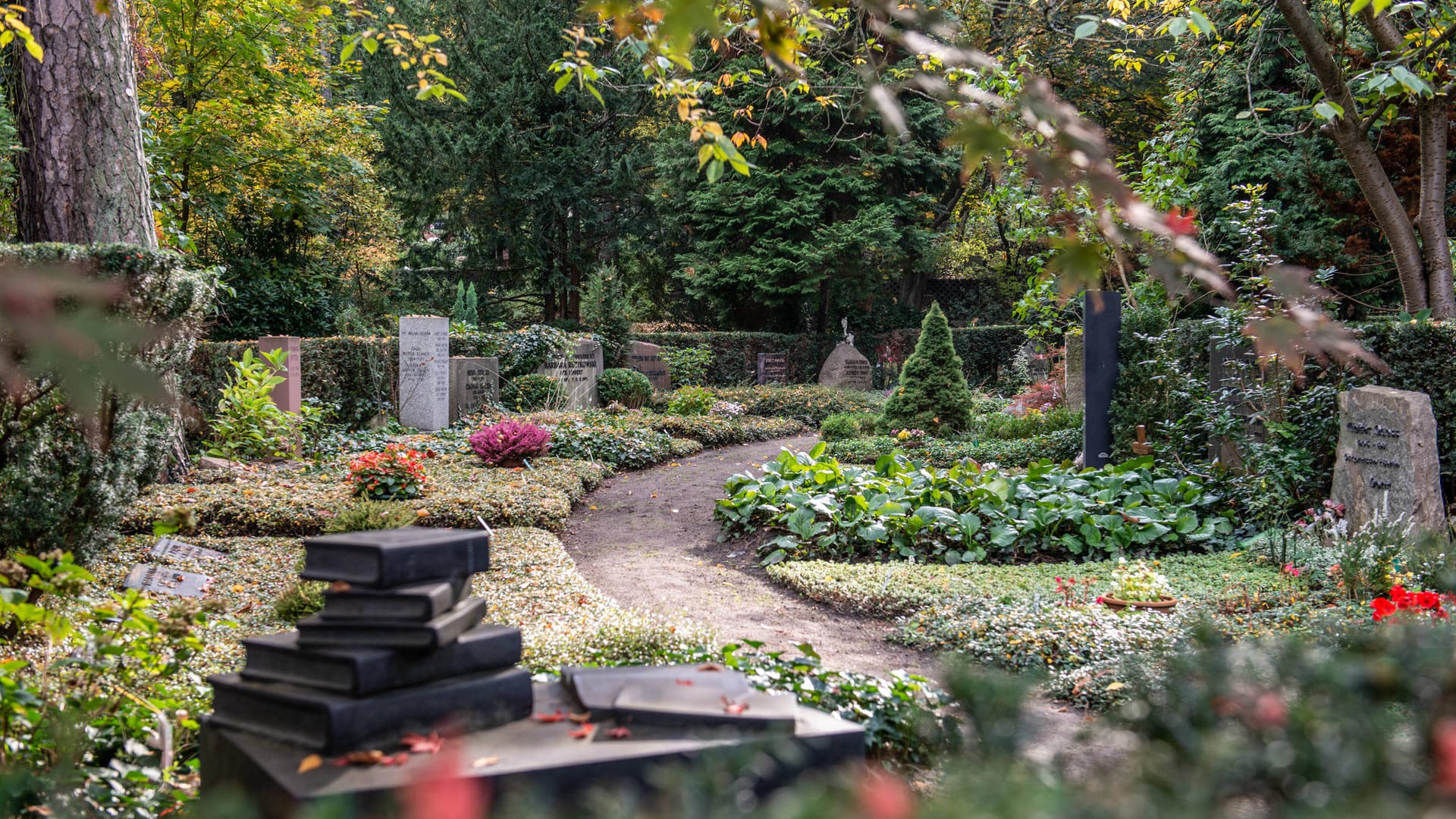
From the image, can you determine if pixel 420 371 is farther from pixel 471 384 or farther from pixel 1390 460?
pixel 1390 460

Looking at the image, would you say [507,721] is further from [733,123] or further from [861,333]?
[861,333]

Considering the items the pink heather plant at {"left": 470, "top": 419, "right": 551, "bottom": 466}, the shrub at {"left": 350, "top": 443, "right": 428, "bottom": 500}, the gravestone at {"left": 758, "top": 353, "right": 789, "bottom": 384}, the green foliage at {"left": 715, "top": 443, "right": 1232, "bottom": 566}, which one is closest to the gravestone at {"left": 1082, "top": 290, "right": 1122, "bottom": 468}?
the green foliage at {"left": 715, "top": 443, "right": 1232, "bottom": 566}

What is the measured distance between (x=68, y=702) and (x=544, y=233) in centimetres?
2294

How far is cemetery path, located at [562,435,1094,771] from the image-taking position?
184 inches

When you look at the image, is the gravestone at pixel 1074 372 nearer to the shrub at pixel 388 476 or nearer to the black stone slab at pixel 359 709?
A: the shrub at pixel 388 476

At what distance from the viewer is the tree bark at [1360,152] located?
773cm

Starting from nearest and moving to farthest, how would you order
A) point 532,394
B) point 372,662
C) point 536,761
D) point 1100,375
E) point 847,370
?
point 536,761 → point 372,662 → point 1100,375 → point 532,394 → point 847,370

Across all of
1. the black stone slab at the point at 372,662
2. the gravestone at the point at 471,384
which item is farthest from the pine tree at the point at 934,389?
the black stone slab at the point at 372,662

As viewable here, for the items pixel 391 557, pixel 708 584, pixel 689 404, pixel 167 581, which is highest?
pixel 391 557

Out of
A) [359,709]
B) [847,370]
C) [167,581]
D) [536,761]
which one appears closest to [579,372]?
[847,370]

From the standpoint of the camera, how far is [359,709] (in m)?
2.05

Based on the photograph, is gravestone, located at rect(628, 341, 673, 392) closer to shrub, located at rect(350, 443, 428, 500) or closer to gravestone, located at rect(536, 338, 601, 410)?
gravestone, located at rect(536, 338, 601, 410)

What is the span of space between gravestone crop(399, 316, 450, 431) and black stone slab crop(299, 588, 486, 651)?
12.1 meters

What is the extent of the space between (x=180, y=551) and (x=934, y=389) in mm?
10307
